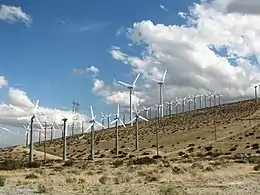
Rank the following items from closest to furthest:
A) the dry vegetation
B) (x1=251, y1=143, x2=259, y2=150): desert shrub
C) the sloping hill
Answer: the dry vegetation → (x1=251, y1=143, x2=259, y2=150): desert shrub → the sloping hill

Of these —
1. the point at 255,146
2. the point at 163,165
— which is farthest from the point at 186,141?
the point at 163,165

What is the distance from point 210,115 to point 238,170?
12935cm

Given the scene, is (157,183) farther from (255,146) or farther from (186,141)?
(186,141)

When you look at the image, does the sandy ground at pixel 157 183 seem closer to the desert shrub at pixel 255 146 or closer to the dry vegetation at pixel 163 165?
the dry vegetation at pixel 163 165

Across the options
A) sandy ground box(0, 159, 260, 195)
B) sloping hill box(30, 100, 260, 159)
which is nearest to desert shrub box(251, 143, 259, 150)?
sloping hill box(30, 100, 260, 159)

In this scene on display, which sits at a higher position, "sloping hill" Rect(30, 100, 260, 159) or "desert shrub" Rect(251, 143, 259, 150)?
"sloping hill" Rect(30, 100, 260, 159)

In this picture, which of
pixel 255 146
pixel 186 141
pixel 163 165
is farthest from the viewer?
pixel 186 141

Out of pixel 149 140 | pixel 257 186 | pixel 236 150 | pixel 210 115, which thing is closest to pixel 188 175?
pixel 257 186

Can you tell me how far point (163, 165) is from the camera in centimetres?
5678

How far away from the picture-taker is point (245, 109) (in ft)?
578

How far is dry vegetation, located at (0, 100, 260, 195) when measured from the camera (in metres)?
32.5

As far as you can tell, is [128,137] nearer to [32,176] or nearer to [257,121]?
[257,121]

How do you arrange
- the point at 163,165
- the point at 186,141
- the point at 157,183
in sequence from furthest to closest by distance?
the point at 186,141 → the point at 163,165 → the point at 157,183

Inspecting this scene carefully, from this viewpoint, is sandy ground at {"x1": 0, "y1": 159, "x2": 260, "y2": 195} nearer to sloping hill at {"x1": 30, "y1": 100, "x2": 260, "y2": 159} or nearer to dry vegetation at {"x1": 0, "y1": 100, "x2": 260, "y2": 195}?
dry vegetation at {"x1": 0, "y1": 100, "x2": 260, "y2": 195}
